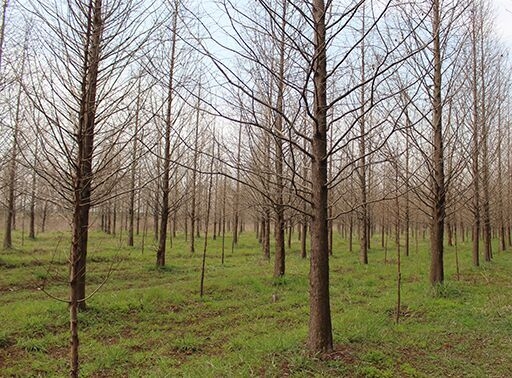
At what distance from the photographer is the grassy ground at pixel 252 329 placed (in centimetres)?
427

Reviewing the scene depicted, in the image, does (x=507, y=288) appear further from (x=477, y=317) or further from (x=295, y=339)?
(x=295, y=339)

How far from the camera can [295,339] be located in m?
4.79

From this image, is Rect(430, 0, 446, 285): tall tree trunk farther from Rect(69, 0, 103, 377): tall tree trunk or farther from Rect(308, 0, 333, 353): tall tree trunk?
Rect(69, 0, 103, 377): tall tree trunk

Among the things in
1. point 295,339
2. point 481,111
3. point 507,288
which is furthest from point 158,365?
point 481,111

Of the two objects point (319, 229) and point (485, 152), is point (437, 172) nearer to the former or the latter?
point (319, 229)

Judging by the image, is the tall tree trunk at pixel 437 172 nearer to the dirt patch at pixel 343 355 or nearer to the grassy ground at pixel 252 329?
the grassy ground at pixel 252 329

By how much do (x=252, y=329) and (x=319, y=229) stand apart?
2.79m

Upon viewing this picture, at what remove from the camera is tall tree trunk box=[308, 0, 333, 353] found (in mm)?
4121

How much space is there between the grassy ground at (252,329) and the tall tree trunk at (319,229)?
0.91ft

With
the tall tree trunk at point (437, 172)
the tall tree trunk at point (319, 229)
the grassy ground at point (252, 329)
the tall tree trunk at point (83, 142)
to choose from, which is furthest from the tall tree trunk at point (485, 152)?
the tall tree trunk at point (83, 142)

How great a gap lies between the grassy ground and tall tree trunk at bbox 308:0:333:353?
0.91ft

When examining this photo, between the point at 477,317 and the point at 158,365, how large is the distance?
17.6ft

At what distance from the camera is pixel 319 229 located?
413 cm

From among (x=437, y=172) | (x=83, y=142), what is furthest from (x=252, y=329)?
(x=437, y=172)
